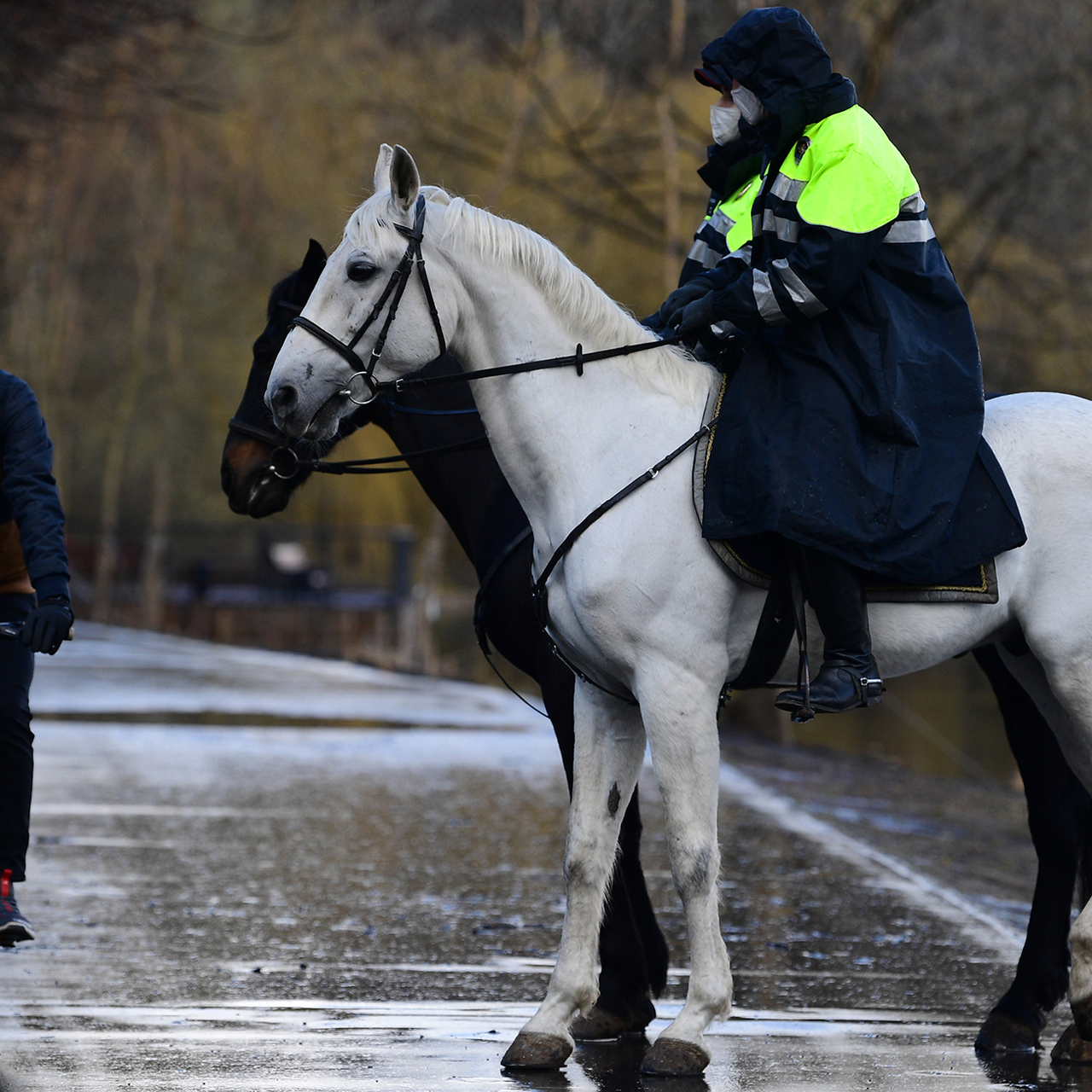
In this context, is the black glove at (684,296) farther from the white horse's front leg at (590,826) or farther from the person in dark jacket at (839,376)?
the white horse's front leg at (590,826)

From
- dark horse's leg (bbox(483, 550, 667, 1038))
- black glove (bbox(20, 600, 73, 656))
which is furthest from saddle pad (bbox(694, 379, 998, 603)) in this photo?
black glove (bbox(20, 600, 73, 656))

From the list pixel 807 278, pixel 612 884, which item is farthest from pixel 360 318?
pixel 612 884

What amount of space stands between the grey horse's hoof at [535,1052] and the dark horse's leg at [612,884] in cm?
53

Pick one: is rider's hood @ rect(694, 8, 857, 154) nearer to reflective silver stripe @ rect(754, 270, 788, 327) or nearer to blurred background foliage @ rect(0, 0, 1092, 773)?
reflective silver stripe @ rect(754, 270, 788, 327)

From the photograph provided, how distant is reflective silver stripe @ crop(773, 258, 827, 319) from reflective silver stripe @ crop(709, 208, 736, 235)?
997mm

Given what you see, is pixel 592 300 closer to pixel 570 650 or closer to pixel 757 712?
pixel 570 650

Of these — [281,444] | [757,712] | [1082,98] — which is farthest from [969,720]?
[281,444]

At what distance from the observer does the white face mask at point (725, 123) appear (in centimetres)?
526

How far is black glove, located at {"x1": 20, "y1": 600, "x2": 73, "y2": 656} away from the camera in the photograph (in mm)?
4890

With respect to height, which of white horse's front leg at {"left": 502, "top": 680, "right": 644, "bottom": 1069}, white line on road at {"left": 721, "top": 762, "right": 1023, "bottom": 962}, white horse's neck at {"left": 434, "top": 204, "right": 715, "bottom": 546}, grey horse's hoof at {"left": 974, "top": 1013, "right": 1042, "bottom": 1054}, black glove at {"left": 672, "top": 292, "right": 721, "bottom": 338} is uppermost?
black glove at {"left": 672, "top": 292, "right": 721, "bottom": 338}

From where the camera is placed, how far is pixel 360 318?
4836mm

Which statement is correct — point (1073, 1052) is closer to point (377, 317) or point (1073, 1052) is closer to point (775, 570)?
point (775, 570)

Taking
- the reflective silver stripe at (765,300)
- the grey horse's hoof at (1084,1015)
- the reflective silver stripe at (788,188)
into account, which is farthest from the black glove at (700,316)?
the grey horse's hoof at (1084,1015)

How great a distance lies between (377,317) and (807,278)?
3.93ft
